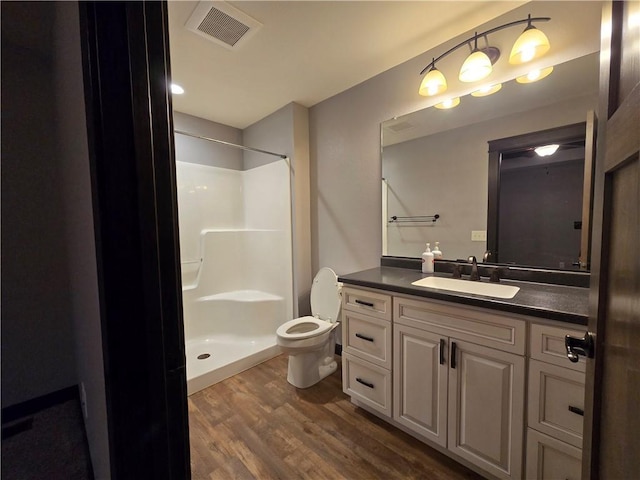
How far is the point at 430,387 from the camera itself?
137 cm

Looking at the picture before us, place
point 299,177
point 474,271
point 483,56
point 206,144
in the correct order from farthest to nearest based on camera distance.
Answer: point 206,144 < point 299,177 < point 474,271 < point 483,56

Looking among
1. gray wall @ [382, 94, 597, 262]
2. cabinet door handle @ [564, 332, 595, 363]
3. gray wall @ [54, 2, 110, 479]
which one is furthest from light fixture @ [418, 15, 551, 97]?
gray wall @ [54, 2, 110, 479]

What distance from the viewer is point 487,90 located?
161cm

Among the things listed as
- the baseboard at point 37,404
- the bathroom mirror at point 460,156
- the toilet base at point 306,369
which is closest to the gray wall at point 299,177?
the toilet base at point 306,369

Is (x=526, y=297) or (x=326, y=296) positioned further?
(x=326, y=296)

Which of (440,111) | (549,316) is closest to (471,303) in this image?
(549,316)

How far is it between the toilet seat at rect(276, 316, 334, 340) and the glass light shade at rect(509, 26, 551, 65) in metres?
2.10

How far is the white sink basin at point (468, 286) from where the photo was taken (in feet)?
4.64

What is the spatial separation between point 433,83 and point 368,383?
6.57 feet

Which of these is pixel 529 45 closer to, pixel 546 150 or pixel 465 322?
pixel 546 150

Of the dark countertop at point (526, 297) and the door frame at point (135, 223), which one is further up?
the door frame at point (135, 223)

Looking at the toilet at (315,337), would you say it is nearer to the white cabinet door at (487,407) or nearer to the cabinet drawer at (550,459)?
the white cabinet door at (487,407)

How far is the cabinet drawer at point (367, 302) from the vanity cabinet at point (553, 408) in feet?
2.20

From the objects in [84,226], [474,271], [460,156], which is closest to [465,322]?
[474,271]
